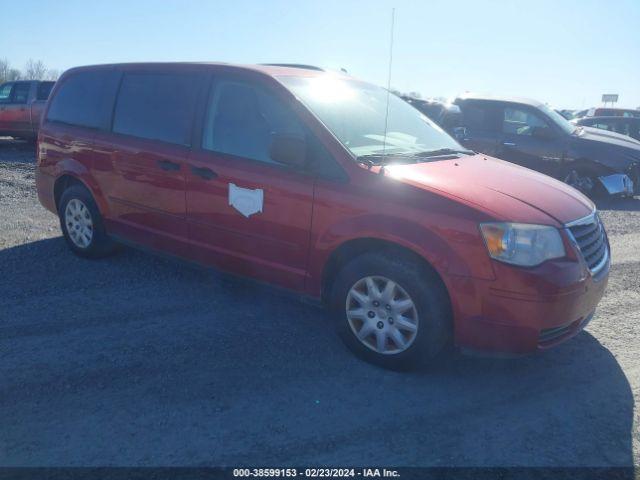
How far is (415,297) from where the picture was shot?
3.41m

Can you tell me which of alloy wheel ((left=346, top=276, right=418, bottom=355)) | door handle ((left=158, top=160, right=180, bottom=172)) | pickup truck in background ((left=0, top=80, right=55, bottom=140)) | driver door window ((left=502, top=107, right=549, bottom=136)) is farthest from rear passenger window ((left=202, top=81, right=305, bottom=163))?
pickup truck in background ((left=0, top=80, right=55, bottom=140))

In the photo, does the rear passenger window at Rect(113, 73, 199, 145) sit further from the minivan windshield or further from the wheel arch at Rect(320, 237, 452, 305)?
the wheel arch at Rect(320, 237, 452, 305)

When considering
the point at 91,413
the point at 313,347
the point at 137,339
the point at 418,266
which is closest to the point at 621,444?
the point at 418,266

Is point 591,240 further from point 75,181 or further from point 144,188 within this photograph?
point 75,181

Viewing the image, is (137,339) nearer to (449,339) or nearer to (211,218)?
(211,218)

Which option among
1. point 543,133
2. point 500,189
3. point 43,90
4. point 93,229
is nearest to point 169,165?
point 93,229

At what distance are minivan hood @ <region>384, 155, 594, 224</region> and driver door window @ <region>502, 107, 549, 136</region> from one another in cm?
692

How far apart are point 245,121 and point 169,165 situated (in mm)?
763

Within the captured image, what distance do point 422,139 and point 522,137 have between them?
22.3 ft

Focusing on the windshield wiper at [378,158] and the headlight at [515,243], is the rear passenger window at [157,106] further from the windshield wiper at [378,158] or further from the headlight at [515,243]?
the headlight at [515,243]

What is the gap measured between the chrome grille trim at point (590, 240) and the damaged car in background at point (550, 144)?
22.0ft

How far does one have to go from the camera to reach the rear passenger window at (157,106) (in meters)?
4.57

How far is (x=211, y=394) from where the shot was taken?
328 cm

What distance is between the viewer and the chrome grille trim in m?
3.46
